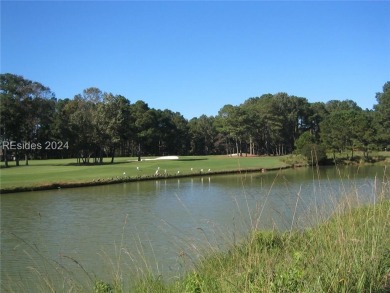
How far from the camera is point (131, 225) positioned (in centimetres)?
1612

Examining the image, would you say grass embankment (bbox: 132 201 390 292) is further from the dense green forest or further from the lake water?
the dense green forest

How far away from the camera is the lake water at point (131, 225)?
270 inches

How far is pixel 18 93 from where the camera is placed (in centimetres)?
5619

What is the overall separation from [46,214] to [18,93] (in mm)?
41111

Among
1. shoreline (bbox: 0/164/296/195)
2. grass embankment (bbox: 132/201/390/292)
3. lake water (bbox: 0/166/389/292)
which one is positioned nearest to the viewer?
grass embankment (bbox: 132/201/390/292)

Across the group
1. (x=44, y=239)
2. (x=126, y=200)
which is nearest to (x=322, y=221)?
(x=44, y=239)

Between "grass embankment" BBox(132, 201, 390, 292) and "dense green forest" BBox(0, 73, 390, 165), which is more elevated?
"dense green forest" BBox(0, 73, 390, 165)

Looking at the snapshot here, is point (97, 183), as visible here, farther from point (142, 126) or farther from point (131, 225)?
point (142, 126)

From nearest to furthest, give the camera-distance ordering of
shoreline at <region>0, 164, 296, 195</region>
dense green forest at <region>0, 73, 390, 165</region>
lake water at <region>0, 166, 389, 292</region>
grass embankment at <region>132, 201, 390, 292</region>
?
1. grass embankment at <region>132, 201, 390, 292</region>
2. lake water at <region>0, 166, 389, 292</region>
3. shoreline at <region>0, 164, 296, 195</region>
4. dense green forest at <region>0, 73, 390, 165</region>

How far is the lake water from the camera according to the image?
685cm

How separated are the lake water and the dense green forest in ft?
75.5

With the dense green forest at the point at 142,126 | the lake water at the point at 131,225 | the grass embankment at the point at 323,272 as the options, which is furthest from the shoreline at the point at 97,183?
the grass embankment at the point at 323,272

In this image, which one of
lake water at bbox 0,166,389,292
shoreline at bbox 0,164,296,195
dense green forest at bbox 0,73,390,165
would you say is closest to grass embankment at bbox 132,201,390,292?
lake water at bbox 0,166,389,292

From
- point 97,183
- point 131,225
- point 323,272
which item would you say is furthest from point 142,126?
point 323,272
